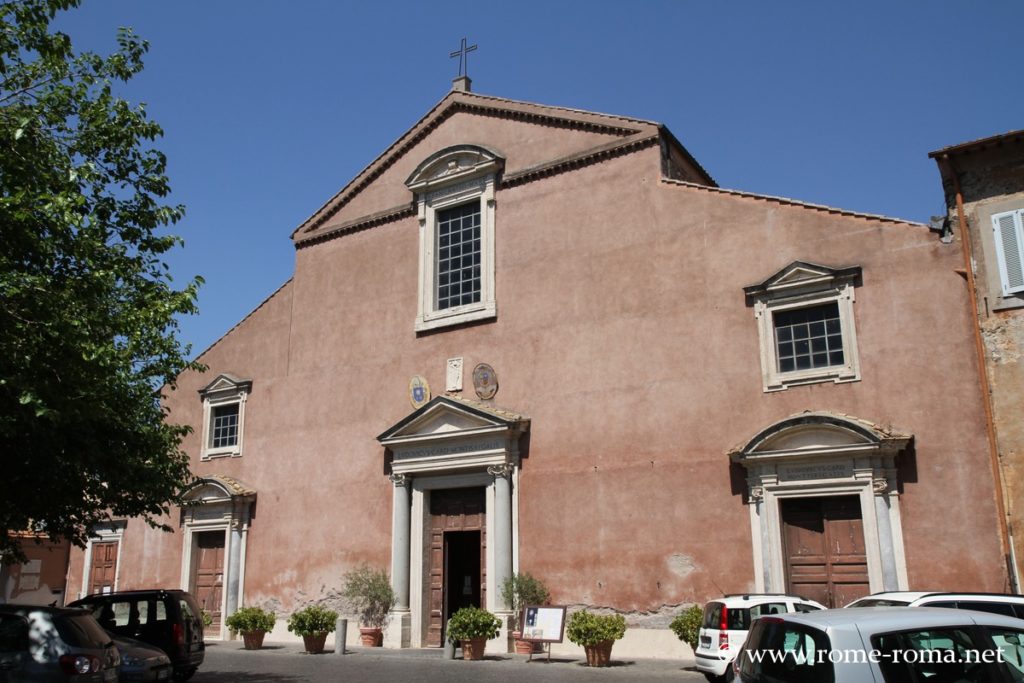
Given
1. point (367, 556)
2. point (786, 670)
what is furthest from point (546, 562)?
point (786, 670)

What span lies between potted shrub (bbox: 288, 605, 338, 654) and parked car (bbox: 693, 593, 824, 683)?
28.8ft

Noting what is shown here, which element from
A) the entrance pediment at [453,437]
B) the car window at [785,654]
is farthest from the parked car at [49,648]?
the entrance pediment at [453,437]

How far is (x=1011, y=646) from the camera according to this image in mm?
5684

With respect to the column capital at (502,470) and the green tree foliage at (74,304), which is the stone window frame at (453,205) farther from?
the green tree foliage at (74,304)

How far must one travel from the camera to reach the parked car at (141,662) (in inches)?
423

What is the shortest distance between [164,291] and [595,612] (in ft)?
29.8

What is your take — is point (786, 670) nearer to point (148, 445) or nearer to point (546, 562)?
point (148, 445)

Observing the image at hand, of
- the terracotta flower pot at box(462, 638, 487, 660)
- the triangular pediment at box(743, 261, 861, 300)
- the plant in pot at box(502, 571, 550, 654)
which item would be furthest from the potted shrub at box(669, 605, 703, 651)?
the triangular pediment at box(743, 261, 861, 300)

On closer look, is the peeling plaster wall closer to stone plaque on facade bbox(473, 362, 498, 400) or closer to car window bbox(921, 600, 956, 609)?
car window bbox(921, 600, 956, 609)

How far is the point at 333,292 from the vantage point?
21.7 m

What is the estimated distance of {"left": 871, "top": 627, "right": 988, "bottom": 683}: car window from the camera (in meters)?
5.12

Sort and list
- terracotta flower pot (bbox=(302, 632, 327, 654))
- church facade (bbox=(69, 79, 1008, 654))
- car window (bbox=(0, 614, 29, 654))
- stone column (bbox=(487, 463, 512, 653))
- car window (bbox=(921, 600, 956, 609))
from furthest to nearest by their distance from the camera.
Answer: terracotta flower pot (bbox=(302, 632, 327, 654)) < stone column (bbox=(487, 463, 512, 653)) < church facade (bbox=(69, 79, 1008, 654)) < car window (bbox=(0, 614, 29, 654)) < car window (bbox=(921, 600, 956, 609))

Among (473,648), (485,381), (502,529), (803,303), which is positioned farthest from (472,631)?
(803,303)

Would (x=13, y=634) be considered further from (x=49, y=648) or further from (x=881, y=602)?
(x=881, y=602)
